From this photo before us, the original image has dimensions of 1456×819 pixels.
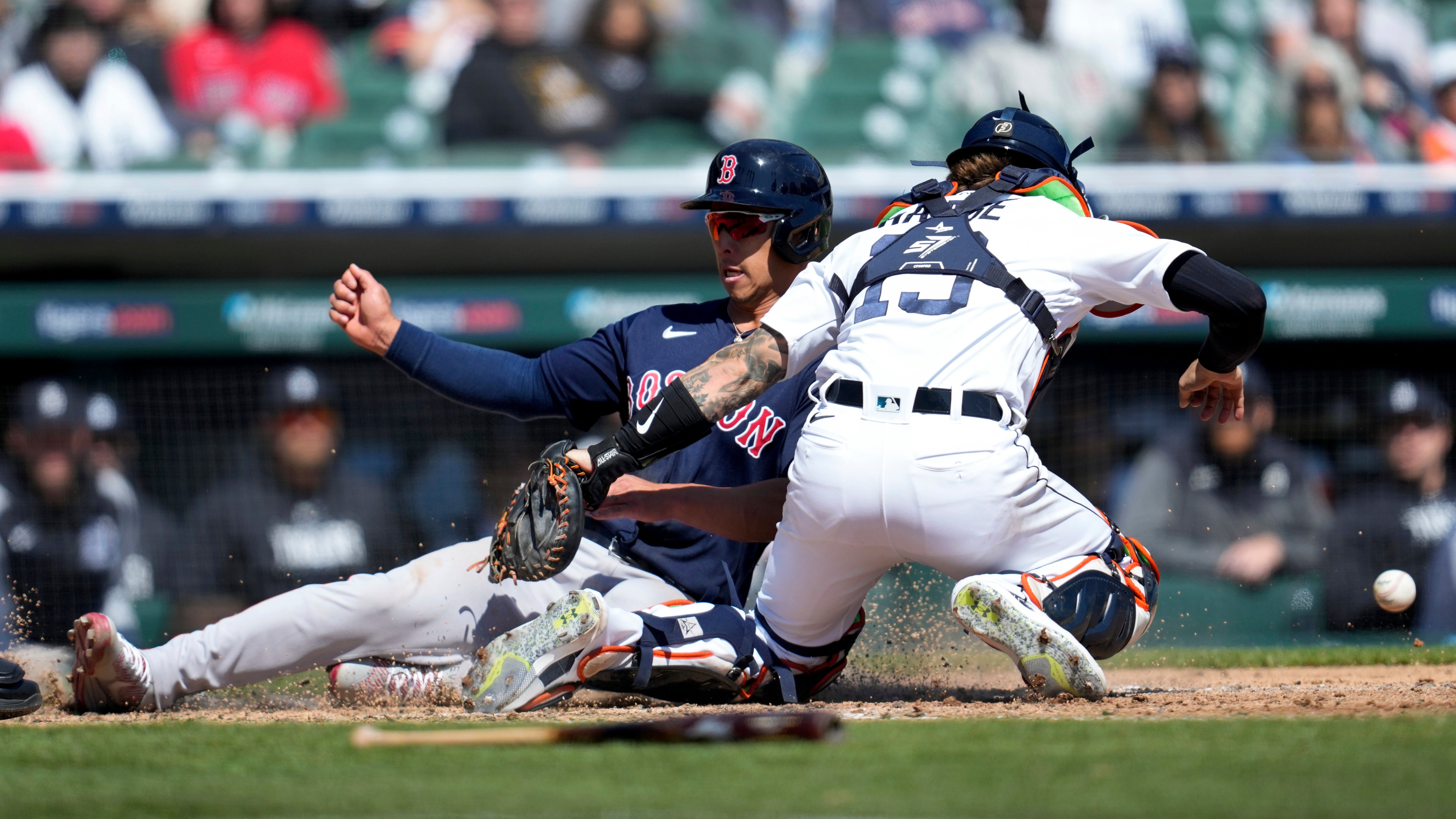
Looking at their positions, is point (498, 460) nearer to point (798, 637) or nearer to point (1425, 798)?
point (798, 637)

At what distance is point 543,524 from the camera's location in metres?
3.08

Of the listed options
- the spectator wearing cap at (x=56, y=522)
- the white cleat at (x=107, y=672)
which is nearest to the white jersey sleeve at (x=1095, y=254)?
the white cleat at (x=107, y=672)

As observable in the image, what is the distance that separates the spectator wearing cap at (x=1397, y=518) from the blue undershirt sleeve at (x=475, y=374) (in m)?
4.10

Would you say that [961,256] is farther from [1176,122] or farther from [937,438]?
[1176,122]

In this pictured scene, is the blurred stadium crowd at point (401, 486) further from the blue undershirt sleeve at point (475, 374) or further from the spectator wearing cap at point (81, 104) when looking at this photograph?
the blue undershirt sleeve at point (475, 374)

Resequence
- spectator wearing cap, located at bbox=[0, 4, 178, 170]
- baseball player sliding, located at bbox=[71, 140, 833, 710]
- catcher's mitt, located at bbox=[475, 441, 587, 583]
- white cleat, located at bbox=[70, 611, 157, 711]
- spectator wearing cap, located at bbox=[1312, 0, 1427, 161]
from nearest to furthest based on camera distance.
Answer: catcher's mitt, located at bbox=[475, 441, 587, 583] < white cleat, located at bbox=[70, 611, 157, 711] < baseball player sliding, located at bbox=[71, 140, 833, 710] < spectator wearing cap, located at bbox=[0, 4, 178, 170] < spectator wearing cap, located at bbox=[1312, 0, 1427, 161]

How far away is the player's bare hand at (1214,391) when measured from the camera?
3.22m

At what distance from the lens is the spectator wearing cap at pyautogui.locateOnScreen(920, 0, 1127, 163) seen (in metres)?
8.23

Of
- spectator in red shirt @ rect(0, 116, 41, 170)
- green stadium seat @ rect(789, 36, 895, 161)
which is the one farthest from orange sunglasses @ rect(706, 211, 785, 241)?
spectator in red shirt @ rect(0, 116, 41, 170)

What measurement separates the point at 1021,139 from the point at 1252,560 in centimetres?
354

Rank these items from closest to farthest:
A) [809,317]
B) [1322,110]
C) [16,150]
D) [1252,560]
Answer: [809,317], [1252,560], [16,150], [1322,110]

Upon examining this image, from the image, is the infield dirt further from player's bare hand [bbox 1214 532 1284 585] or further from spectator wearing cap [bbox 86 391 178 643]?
spectator wearing cap [bbox 86 391 178 643]

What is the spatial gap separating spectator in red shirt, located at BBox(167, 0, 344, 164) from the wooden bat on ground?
6.24 metres

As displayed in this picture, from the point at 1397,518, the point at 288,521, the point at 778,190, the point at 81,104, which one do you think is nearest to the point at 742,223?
the point at 778,190
